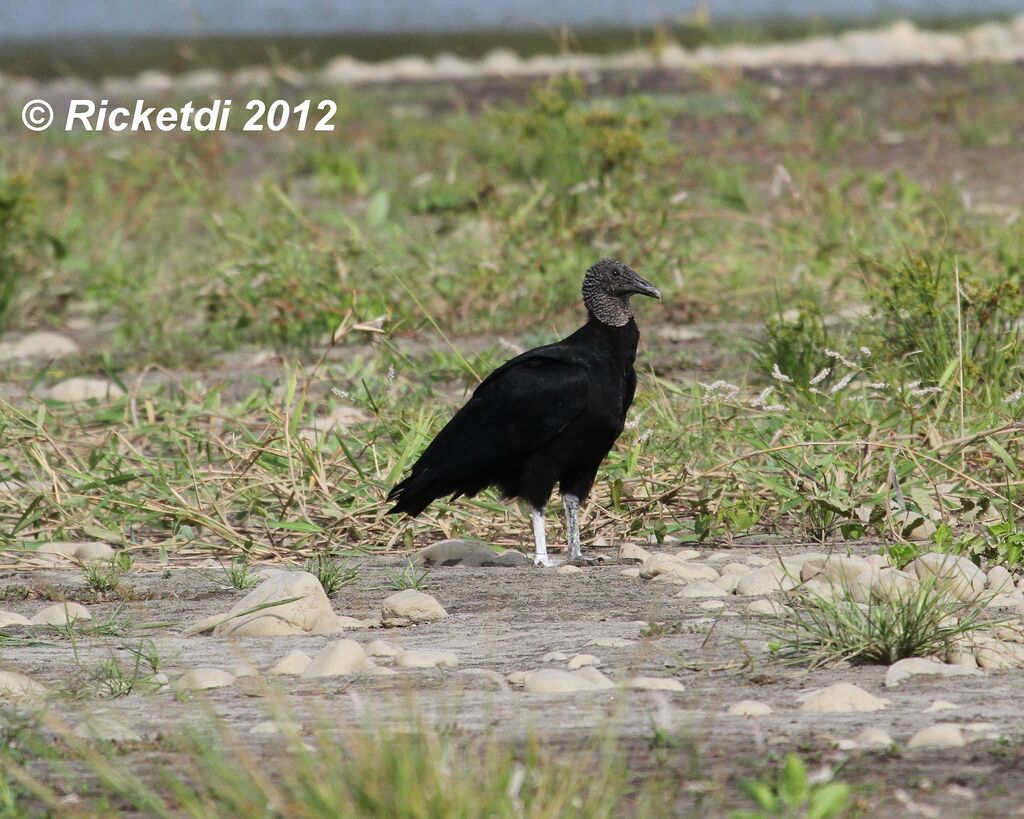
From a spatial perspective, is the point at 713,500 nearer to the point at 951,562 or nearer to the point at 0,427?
the point at 951,562

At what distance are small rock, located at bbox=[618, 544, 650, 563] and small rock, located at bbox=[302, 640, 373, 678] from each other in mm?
1406

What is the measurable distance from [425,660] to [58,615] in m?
1.14

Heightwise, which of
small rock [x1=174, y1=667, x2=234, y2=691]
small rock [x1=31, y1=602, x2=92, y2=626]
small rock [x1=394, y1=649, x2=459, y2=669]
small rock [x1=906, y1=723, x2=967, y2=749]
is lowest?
small rock [x1=906, y1=723, x2=967, y2=749]

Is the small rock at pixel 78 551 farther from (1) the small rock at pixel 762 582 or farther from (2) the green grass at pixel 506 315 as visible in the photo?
(1) the small rock at pixel 762 582

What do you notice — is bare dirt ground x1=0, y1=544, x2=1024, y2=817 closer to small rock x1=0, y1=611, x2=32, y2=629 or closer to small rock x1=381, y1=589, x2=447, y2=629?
small rock x1=381, y1=589, x2=447, y2=629

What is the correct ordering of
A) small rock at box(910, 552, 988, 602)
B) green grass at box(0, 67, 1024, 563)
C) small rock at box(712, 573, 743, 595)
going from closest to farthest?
1. small rock at box(910, 552, 988, 602)
2. small rock at box(712, 573, 743, 595)
3. green grass at box(0, 67, 1024, 563)

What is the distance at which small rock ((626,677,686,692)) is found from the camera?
3.27 m

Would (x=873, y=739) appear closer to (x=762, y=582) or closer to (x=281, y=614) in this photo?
(x=762, y=582)

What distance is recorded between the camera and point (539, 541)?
4.86 meters

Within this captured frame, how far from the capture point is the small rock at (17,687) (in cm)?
330

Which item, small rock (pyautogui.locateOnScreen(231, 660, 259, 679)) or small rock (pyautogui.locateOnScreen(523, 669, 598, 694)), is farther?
small rock (pyautogui.locateOnScreen(231, 660, 259, 679))

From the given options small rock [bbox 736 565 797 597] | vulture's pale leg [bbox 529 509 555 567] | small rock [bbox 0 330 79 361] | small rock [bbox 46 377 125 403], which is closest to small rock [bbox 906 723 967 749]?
small rock [bbox 736 565 797 597]

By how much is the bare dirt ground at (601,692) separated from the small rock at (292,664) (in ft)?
0.16

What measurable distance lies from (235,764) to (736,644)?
1277 mm
